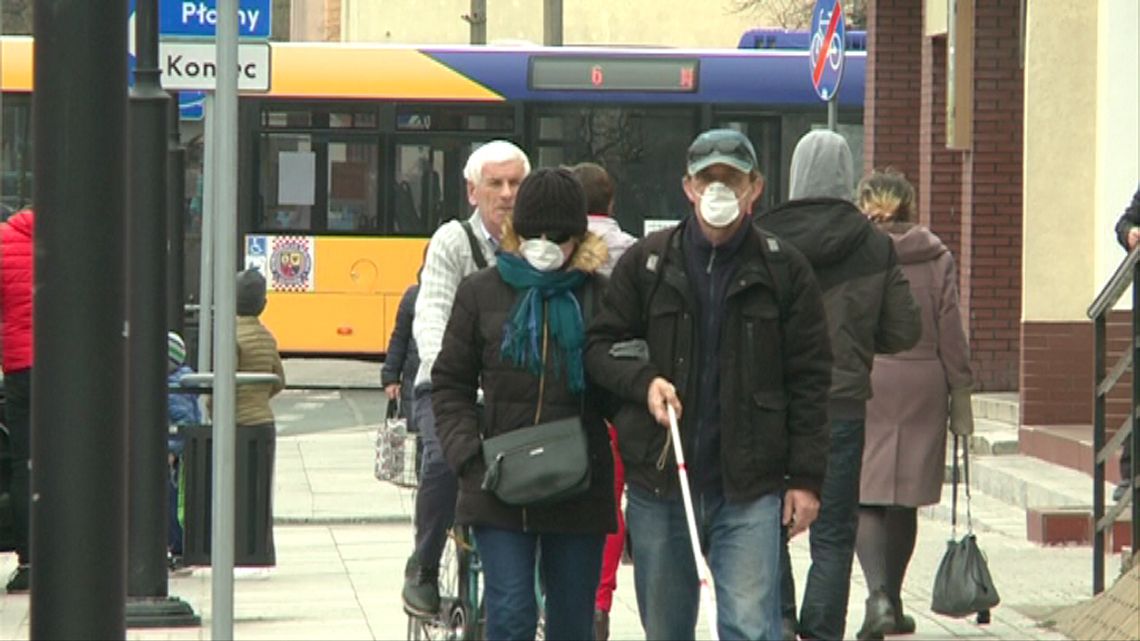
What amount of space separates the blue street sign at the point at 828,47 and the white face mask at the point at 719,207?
9422 mm

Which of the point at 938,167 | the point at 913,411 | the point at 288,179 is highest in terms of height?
the point at 938,167

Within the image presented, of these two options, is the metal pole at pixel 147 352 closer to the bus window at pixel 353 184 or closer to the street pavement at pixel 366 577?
the street pavement at pixel 366 577

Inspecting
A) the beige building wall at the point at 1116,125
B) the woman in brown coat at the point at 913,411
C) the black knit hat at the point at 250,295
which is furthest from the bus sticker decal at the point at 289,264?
the woman in brown coat at the point at 913,411

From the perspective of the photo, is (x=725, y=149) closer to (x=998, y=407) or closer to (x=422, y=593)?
(x=422, y=593)

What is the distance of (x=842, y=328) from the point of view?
31.5 feet

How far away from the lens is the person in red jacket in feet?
39.3

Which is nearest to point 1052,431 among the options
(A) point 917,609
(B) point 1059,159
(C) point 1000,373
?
(B) point 1059,159

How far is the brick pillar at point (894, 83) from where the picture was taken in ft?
76.5

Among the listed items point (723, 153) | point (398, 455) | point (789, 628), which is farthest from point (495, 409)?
point (789, 628)

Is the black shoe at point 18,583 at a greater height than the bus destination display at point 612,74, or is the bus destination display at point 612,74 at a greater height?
the bus destination display at point 612,74

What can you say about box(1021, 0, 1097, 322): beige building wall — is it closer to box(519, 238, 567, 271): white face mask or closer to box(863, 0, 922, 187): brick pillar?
box(863, 0, 922, 187): brick pillar

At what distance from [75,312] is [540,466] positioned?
1.99 metres

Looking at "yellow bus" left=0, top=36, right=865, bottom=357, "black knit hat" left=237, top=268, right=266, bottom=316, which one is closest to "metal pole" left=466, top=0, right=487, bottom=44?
"yellow bus" left=0, top=36, right=865, bottom=357

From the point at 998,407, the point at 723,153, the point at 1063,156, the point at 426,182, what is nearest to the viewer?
the point at 723,153
